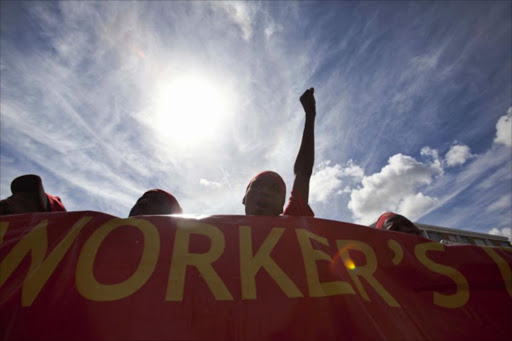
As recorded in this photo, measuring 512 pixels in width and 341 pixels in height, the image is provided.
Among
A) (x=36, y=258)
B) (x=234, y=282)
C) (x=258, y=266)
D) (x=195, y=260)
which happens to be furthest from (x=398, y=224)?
(x=36, y=258)

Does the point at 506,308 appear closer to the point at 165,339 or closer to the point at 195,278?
the point at 195,278

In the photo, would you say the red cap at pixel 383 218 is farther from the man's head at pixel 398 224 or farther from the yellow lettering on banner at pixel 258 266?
the yellow lettering on banner at pixel 258 266

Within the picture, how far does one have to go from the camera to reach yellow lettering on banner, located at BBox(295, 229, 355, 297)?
1.42 metres

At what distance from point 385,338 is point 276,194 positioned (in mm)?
1583

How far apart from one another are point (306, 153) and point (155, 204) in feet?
6.20

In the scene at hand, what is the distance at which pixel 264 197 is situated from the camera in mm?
2578

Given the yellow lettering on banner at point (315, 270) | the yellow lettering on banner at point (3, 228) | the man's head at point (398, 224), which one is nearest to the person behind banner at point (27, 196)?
the yellow lettering on banner at point (3, 228)

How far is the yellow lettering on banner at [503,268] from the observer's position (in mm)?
1836

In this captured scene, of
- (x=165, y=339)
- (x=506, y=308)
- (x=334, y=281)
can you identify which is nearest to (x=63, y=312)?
(x=165, y=339)

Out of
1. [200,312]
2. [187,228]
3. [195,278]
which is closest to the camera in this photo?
[200,312]

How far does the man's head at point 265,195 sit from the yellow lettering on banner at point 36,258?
1.49 m

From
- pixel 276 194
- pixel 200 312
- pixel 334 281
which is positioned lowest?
pixel 200 312

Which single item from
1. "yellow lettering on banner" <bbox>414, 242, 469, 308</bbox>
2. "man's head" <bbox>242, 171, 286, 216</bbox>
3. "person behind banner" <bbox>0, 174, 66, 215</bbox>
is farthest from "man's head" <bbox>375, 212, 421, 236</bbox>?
"person behind banner" <bbox>0, 174, 66, 215</bbox>

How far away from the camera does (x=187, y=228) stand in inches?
63.1
